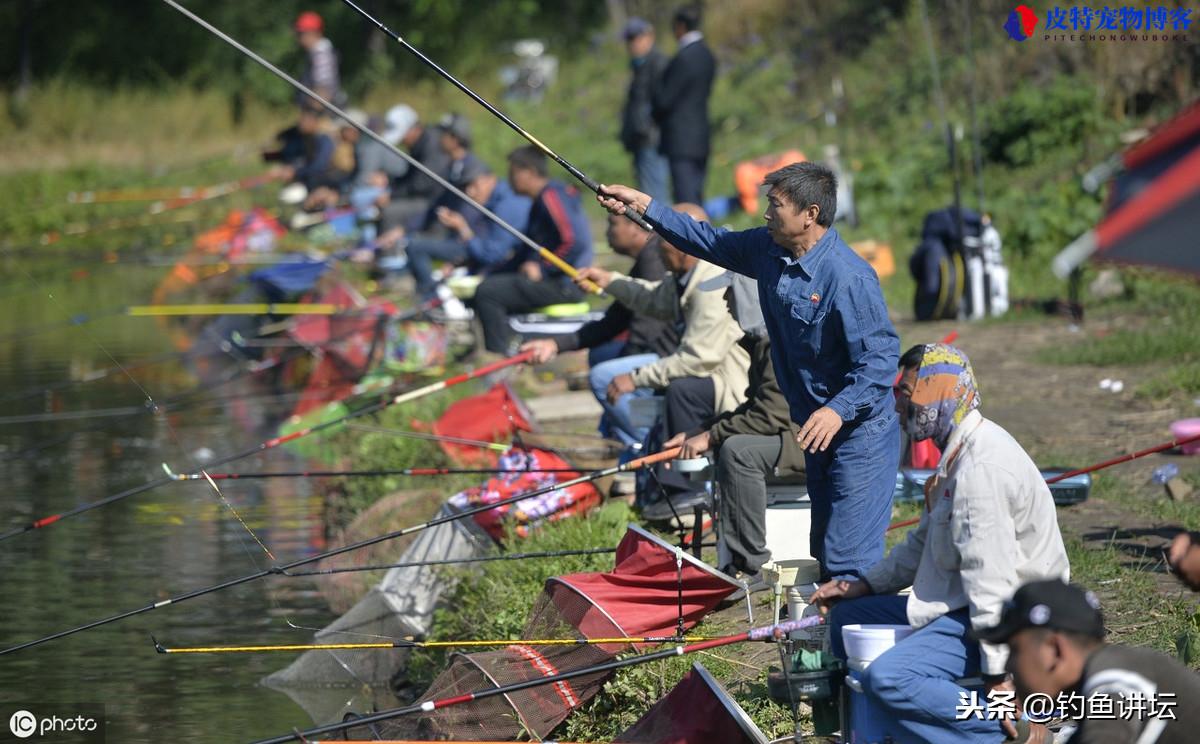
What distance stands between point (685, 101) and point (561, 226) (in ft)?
7.21

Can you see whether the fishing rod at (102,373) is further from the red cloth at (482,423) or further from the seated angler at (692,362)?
the seated angler at (692,362)

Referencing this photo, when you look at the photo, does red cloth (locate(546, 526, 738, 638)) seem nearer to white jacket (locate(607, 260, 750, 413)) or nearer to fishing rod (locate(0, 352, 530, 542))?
white jacket (locate(607, 260, 750, 413))

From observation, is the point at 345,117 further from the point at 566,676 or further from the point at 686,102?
the point at 686,102

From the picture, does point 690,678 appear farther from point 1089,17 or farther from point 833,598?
point 1089,17

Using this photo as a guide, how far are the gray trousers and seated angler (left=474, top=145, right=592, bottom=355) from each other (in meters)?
4.19

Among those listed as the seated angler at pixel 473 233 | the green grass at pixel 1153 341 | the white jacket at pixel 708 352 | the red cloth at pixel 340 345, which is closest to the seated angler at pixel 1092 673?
the white jacket at pixel 708 352

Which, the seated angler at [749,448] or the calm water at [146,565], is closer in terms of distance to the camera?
the seated angler at [749,448]

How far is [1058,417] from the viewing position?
8266mm

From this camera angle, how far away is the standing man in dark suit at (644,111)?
1185cm

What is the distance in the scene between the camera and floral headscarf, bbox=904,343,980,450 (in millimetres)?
4184

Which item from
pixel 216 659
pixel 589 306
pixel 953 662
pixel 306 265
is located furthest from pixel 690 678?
pixel 306 265

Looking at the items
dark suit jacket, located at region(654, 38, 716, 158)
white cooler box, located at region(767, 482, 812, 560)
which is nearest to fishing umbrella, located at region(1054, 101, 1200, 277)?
white cooler box, located at region(767, 482, 812, 560)

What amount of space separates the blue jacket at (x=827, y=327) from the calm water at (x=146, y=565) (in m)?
2.53

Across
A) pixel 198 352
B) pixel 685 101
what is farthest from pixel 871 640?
pixel 198 352
